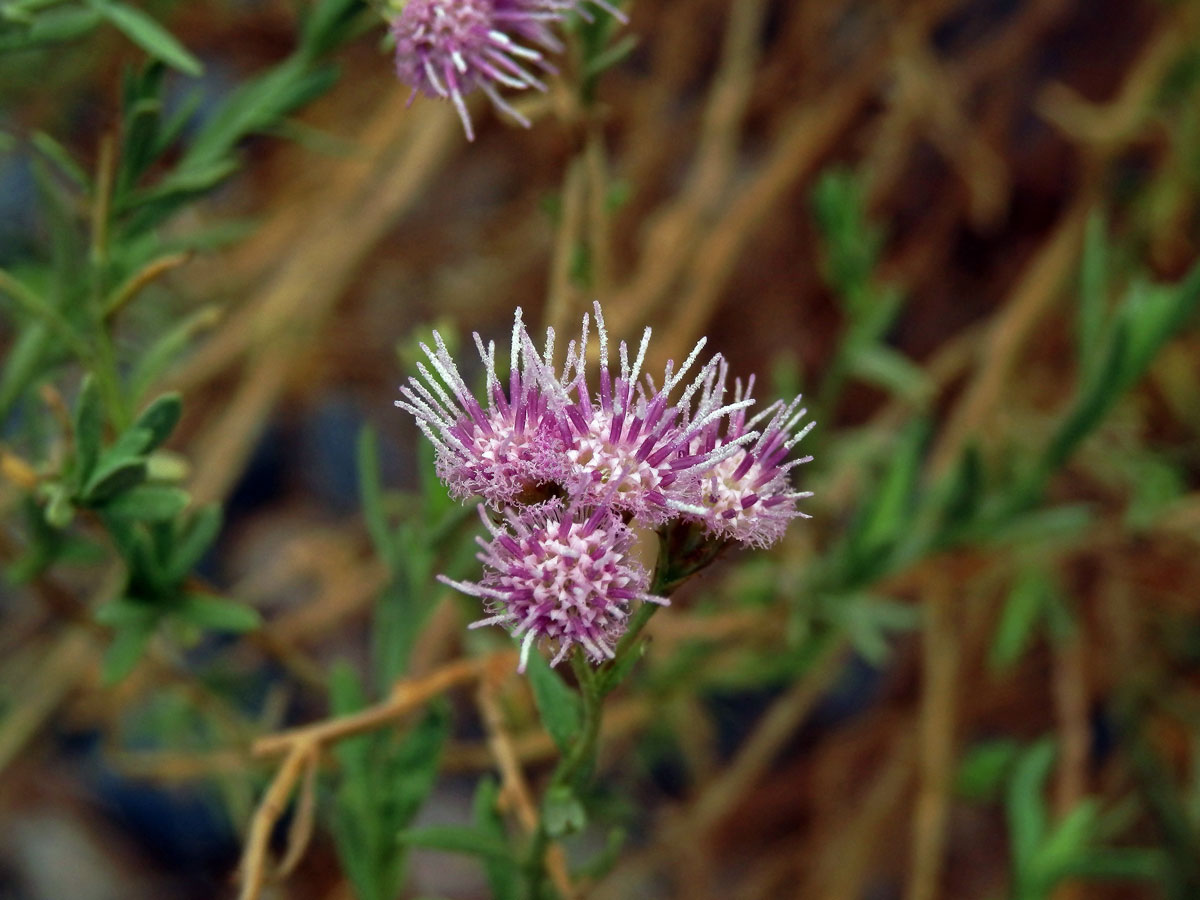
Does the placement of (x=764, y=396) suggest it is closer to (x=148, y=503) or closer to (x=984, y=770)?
(x=984, y=770)

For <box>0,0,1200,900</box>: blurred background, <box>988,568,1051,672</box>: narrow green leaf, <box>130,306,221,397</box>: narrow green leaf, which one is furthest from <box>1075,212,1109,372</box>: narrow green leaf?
<box>130,306,221,397</box>: narrow green leaf

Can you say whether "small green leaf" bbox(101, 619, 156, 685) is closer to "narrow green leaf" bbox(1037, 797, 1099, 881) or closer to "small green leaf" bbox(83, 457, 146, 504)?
"small green leaf" bbox(83, 457, 146, 504)

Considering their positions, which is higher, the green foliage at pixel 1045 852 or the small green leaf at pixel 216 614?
the small green leaf at pixel 216 614

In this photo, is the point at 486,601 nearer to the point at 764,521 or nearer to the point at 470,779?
the point at 764,521

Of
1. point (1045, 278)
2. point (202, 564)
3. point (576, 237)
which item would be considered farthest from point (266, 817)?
point (202, 564)

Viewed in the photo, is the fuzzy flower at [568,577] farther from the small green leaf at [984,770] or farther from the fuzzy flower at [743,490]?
the small green leaf at [984,770]

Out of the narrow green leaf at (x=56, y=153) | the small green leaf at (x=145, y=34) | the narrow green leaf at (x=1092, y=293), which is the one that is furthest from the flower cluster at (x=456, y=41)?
the narrow green leaf at (x=1092, y=293)
